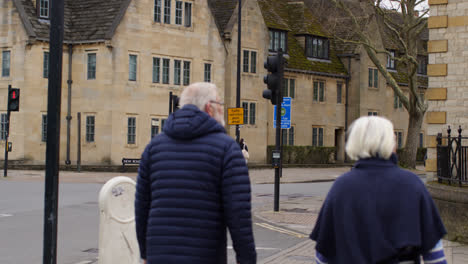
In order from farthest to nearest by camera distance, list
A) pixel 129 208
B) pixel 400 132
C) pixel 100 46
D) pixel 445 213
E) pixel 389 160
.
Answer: pixel 400 132, pixel 100 46, pixel 445 213, pixel 129 208, pixel 389 160

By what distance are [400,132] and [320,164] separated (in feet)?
41.9

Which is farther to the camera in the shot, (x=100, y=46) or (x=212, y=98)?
(x=100, y=46)

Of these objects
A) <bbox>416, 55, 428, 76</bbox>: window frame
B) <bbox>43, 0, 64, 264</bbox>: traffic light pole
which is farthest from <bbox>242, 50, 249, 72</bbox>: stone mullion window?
<bbox>43, 0, 64, 264</bbox>: traffic light pole

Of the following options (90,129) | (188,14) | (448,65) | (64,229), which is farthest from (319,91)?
(64,229)

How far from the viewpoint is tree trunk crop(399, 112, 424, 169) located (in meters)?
39.9

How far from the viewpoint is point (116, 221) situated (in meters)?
8.25

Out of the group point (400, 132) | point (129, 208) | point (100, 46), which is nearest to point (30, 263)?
point (129, 208)

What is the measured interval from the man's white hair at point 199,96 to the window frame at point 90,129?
34236mm

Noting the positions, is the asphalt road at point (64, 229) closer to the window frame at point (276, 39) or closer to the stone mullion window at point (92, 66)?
the stone mullion window at point (92, 66)

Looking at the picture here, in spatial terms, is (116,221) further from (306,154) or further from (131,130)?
(306,154)

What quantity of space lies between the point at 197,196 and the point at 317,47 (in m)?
47.8

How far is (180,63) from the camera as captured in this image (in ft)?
134

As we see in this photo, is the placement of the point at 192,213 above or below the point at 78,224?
above

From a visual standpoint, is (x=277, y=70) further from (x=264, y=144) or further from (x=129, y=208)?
(x=264, y=144)
